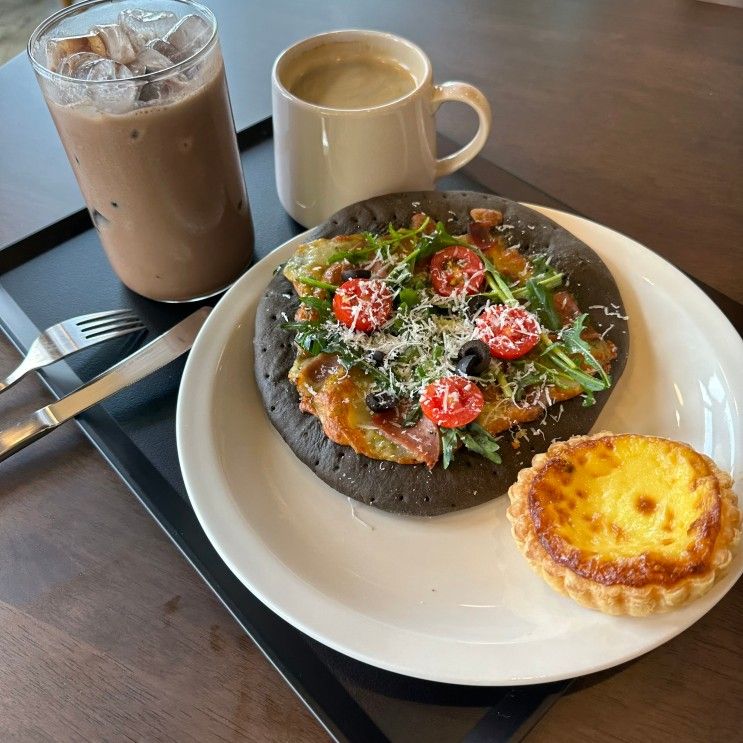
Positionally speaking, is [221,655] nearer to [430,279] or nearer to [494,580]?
[494,580]

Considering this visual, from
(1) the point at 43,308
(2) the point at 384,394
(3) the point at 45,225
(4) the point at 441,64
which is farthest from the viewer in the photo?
(4) the point at 441,64

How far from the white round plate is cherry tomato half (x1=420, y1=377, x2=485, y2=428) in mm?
207

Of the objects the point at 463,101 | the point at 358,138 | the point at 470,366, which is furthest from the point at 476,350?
the point at 463,101

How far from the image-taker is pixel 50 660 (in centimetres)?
144

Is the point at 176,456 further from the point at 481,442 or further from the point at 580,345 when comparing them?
the point at 580,345

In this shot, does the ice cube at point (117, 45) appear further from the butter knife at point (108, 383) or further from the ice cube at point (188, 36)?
the butter knife at point (108, 383)

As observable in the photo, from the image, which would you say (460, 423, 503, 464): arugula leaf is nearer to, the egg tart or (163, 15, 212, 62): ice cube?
the egg tart

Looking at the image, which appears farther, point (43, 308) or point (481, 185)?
point (481, 185)

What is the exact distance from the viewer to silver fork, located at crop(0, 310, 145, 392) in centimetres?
187

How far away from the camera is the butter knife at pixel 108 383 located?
1.73 metres

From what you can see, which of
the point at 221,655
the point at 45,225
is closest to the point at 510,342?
the point at 221,655

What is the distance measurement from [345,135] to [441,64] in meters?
1.21

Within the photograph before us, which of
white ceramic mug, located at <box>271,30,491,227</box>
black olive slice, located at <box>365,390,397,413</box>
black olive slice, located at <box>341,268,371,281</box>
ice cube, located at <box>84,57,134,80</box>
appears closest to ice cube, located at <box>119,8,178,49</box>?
ice cube, located at <box>84,57,134,80</box>

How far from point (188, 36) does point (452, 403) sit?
108cm
